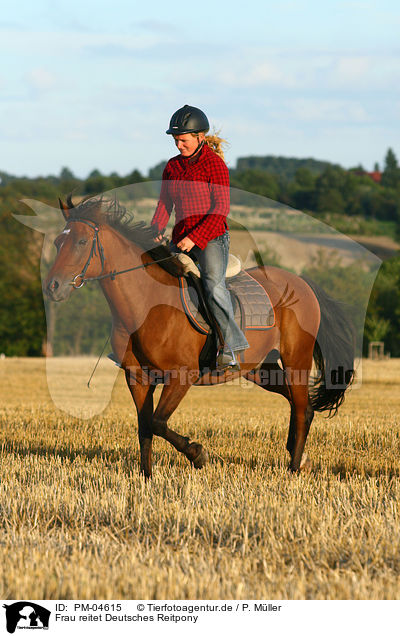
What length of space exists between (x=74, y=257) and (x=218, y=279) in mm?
1382

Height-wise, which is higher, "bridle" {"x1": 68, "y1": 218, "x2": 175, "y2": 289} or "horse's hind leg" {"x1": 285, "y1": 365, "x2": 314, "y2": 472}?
"bridle" {"x1": 68, "y1": 218, "x2": 175, "y2": 289}

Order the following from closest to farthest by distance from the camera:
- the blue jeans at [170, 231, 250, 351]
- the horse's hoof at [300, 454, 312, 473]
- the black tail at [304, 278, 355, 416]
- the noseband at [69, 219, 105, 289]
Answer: the noseband at [69, 219, 105, 289] < the blue jeans at [170, 231, 250, 351] < the horse's hoof at [300, 454, 312, 473] < the black tail at [304, 278, 355, 416]

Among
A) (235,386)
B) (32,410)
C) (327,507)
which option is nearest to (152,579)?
(327,507)

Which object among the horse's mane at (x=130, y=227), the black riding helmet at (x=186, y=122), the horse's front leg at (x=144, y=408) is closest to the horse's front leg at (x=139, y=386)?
the horse's front leg at (x=144, y=408)

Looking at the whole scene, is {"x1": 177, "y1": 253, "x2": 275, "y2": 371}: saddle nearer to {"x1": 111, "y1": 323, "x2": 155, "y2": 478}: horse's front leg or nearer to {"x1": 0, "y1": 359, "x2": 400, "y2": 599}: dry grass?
{"x1": 111, "y1": 323, "x2": 155, "y2": 478}: horse's front leg

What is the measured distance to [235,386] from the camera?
80.0 ft

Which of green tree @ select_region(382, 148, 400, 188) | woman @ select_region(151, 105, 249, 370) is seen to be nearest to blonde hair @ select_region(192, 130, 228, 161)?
woman @ select_region(151, 105, 249, 370)

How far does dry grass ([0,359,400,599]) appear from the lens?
13.6ft

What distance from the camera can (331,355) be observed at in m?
9.09

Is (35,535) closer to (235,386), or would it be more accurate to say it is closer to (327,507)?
(327,507)

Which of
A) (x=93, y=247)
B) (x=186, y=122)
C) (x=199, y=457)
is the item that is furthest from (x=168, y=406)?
(x=186, y=122)

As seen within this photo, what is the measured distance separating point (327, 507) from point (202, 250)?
103 inches

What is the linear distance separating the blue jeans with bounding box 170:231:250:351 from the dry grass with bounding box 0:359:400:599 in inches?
57.7

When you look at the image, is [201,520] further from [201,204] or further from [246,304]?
[201,204]
